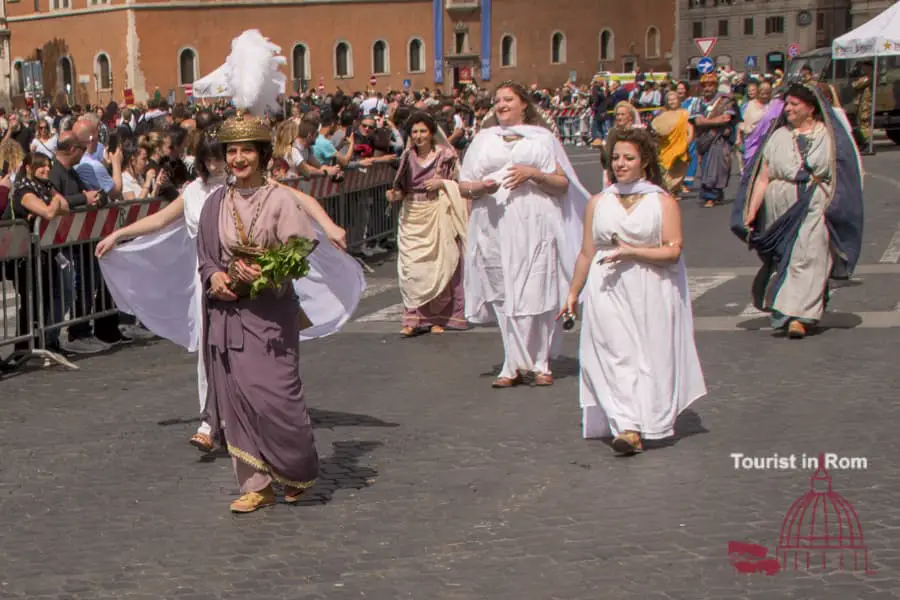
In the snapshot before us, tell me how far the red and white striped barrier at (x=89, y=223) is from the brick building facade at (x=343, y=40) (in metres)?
70.1

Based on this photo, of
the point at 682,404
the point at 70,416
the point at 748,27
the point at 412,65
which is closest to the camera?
the point at 682,404

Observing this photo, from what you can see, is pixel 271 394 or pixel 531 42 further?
pixel 531 42

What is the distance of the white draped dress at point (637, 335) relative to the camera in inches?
294

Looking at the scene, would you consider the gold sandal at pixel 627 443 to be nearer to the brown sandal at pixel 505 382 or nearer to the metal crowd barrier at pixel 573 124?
the brown sandal at pixel 505 382

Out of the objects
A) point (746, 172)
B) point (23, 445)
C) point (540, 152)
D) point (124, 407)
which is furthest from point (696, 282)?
point (23, 445)

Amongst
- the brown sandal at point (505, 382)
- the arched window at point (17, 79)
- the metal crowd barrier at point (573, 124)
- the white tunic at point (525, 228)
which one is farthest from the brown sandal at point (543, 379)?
the arched window at point (17, 79)

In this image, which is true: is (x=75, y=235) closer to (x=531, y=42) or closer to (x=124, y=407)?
(x=124, y=407)

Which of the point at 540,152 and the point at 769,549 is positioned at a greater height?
the point at 540,152

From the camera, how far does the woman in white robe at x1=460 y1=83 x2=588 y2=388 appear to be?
368 inches

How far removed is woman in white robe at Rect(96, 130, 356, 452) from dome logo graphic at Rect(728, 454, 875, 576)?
240 centimetres

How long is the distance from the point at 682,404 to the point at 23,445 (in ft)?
11.0

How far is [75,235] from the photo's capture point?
11.6 m

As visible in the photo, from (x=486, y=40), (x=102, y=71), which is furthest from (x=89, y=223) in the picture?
(x=486, y=40)

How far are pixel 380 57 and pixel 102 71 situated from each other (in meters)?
16.0
